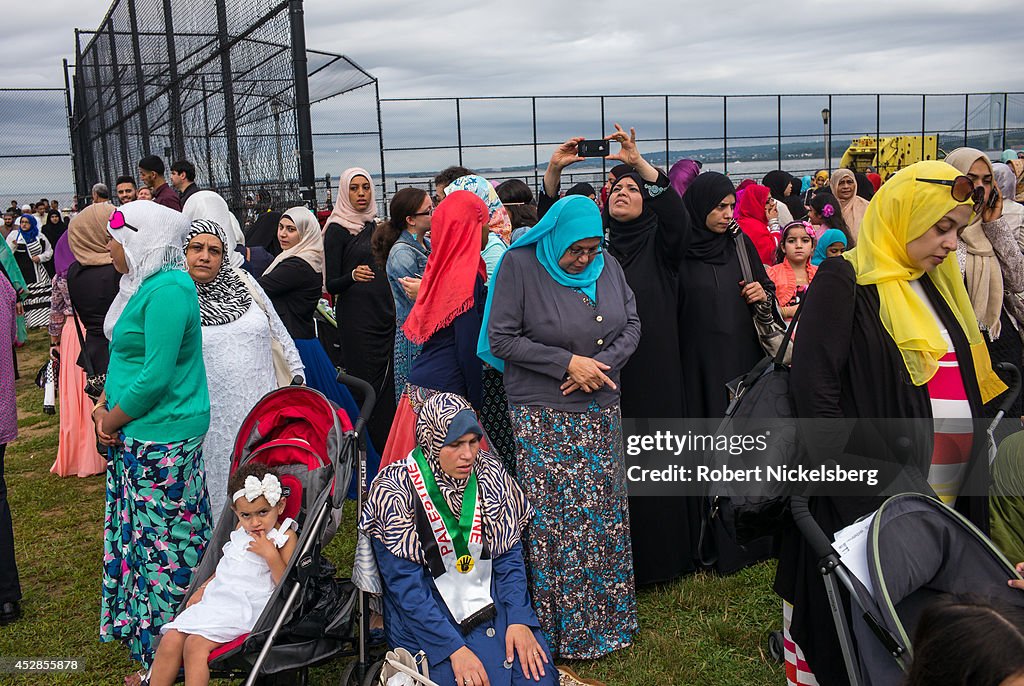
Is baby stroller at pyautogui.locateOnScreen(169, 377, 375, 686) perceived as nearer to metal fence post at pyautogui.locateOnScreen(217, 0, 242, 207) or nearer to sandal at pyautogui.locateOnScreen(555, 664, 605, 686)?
sandal at pyautogui.locateOnScreen(555, 664, 605, 686)

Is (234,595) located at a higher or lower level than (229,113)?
lower

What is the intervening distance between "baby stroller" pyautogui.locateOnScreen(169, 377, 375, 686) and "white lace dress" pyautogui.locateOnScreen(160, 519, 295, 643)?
63mm

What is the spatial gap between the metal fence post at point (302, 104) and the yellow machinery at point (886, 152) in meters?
16.4

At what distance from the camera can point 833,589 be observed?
251 centimetres

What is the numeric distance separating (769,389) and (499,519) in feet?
3.71

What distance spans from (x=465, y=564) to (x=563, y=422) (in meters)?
0.82

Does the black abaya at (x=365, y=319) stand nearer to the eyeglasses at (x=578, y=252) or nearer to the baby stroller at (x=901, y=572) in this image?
the eyeglasses at (x=578, y=252)

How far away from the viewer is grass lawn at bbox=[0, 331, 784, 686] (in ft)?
12.4

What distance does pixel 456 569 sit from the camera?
3.32 m

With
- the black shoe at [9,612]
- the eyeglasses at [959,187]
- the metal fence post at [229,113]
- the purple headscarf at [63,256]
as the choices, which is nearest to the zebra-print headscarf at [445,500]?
the eyeglasses at [959,187]

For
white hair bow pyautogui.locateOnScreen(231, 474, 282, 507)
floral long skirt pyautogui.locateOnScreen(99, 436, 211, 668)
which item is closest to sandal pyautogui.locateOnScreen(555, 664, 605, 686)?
white hair bow pyautogui.locateOnScreen(231, 474, 282, 507)

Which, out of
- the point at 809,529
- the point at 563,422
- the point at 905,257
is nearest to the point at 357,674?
the point at 563,422

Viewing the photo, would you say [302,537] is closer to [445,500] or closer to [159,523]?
[445,500]

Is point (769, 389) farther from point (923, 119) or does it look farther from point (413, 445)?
point (923, 119)
